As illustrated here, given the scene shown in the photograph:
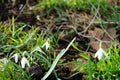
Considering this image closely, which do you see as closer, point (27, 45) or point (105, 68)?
point (105, 68)

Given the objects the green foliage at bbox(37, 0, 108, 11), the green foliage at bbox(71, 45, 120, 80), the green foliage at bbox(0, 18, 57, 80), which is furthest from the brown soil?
the green foliage at bbox(71, 45, 120, 80)

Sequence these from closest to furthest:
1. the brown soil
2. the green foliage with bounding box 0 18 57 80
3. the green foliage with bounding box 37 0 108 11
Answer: the green foliage with bounding box 0 18 57 80
the brown soil
the green foliage with bounding box 37 0 108 11

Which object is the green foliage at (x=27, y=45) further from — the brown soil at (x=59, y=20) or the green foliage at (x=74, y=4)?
the green foliage at (x=74, y=4)

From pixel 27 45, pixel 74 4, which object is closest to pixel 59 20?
pixel 74 4

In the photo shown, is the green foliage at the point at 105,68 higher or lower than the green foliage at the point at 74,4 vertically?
lower

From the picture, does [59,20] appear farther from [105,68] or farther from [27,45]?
[105,68]

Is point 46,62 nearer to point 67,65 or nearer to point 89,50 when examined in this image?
point 67,65

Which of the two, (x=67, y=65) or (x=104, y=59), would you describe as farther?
(x=67, y=65)

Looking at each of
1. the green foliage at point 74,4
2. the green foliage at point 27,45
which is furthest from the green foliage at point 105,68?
the green foliage at point 74,4

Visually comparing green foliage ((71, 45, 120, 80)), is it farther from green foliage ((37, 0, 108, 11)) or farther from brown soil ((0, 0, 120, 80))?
green foliage ((37, 0, 108, 11))

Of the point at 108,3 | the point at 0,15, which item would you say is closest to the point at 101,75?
the point at 108,3

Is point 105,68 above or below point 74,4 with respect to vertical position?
below
